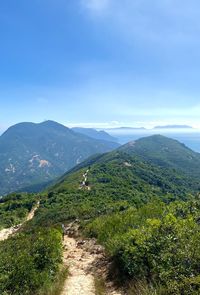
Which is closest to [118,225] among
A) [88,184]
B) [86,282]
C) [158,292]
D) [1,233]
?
[86,282]

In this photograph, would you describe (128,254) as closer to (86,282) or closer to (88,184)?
(86,282)

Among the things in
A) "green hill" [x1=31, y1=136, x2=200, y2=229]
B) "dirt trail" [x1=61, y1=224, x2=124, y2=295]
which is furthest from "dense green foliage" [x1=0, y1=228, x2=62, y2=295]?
"green hill" [x1=31, y1=136, x2=200, y2=229]

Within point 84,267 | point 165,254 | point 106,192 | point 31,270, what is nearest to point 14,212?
point 106,192

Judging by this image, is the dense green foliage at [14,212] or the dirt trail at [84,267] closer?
the dirt trail at [84,267]

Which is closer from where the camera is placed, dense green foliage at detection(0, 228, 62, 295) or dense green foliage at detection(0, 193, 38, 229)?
dense green foliage at detection(0, 228, 62, 295)

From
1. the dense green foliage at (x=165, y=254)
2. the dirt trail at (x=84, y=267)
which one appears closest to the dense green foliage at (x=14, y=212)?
the dirt trail at (x=84, y=267)

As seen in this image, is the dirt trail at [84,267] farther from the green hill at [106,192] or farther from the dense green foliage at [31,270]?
the green hill at [106,192]

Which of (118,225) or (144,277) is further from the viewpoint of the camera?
(118,225)

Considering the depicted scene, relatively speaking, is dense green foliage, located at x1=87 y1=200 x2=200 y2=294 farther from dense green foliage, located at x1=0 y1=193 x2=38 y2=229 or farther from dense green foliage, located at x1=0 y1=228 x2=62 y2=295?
dense green foliage, located at x1=0 y1=193 x2=38 y2=229
